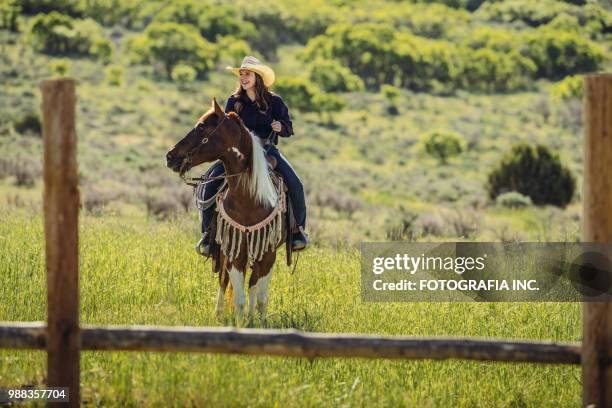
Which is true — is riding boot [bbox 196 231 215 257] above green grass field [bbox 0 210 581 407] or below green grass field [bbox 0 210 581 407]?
above

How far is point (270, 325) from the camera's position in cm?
833

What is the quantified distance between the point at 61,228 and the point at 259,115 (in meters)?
3.46

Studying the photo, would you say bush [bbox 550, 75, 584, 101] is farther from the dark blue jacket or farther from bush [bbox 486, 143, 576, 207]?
the dark blue jacket

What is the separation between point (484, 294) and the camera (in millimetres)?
10539

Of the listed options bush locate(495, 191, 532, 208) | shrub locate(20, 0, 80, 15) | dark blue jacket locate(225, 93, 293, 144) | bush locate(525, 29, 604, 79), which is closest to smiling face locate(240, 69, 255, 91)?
dark blue jacket locate(225, 93, 293, 144)

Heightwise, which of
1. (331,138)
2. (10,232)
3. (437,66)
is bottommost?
(10,232)

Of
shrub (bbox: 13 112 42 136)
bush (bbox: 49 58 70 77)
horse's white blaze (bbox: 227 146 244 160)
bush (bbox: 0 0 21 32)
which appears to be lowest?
horse's white blaze (bbox: 227 146 244 160)

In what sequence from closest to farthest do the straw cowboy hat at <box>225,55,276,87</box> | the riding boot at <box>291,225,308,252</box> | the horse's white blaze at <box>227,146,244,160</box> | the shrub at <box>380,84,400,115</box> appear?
the horse's white blaze at <box>227,146,244,160</box>
the straw cowboy hat at <box>225,55,276,87</box>
the riding boot at <box>291,225,308,252</box>
the shrub at <box>380,84,400,115</box>

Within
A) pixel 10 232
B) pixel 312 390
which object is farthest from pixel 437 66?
pixel 312 390

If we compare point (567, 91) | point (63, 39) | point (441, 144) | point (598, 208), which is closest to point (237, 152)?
point (598, 208)

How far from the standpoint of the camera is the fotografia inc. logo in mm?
12086

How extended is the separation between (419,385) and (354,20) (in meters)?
79.6

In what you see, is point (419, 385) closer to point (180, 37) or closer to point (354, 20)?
point (180, 37)

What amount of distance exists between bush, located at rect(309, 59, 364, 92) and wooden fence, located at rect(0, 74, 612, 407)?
5666cm
